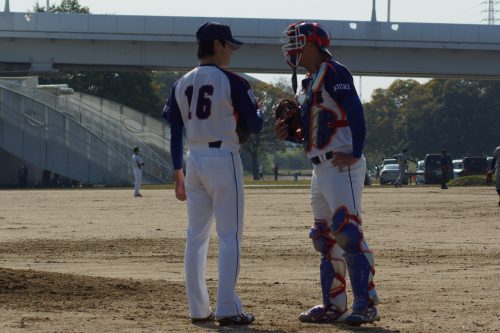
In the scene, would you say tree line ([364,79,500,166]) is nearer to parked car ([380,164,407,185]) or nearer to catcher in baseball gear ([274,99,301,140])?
parked car ([380,164,407,185])

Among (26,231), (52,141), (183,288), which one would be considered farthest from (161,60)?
(183,288)

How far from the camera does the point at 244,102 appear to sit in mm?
8492

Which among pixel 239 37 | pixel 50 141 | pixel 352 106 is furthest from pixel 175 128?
pixel 50 141

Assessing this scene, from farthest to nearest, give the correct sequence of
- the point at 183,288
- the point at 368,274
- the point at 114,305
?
the point at 183,288, the point at 114,305, the point at 368,274

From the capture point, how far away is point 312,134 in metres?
8.66

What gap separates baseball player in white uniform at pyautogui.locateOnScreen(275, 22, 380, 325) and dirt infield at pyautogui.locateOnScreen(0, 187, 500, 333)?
0.89ft

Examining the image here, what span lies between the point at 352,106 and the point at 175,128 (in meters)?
1.34

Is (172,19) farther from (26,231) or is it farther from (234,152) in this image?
(234,152)

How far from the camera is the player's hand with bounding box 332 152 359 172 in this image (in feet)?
27.9

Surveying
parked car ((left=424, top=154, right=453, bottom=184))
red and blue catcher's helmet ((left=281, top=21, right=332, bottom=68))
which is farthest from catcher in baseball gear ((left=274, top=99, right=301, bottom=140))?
parked car ((left=424, top=154, right=453, bottom=184))

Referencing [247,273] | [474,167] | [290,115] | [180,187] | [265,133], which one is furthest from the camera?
[265,133]

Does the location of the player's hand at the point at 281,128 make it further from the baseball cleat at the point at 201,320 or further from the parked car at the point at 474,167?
the parked car at the point at 474,167

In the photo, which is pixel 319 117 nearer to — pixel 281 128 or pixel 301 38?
pixel 281 128

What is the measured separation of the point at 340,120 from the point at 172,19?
176ft
